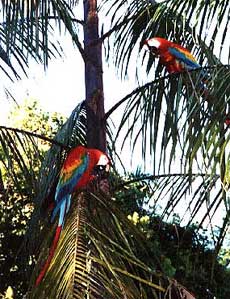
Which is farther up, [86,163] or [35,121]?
[35,121]

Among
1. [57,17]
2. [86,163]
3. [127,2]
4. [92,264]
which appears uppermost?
[127,2]

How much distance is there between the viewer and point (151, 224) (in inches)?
202

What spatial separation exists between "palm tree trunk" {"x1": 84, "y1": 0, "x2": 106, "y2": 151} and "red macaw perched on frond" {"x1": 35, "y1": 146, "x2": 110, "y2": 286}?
0.12 m

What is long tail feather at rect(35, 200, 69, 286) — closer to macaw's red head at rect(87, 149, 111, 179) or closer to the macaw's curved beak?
macaw's red head at rect(87, 149, 111, 179)

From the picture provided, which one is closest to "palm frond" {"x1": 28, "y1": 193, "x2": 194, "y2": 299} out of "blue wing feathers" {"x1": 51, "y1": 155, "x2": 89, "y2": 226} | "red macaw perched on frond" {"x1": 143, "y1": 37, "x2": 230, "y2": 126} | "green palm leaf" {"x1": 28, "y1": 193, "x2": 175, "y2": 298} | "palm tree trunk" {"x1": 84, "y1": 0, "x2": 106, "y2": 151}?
"green palm leaf" {"x1": 28, "y1": 193, "x2": 175, "y2": 298}

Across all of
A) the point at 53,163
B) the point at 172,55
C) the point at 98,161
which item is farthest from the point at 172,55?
the point at 53,163

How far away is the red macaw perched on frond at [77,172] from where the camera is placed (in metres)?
2.33

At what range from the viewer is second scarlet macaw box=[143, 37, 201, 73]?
102 inches

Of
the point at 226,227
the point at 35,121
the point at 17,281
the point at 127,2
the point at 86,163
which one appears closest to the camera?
the point at 226,227

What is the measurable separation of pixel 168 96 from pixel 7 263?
10.3 ft

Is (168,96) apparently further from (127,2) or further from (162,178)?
(127,2)

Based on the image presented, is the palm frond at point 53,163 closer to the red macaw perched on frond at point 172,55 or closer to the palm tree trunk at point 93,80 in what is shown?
the palm tree trunk at point 93,80

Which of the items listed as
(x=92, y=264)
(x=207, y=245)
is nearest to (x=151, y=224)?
(x=207, y=245)

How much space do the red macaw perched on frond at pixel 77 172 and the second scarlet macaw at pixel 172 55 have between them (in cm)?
52
